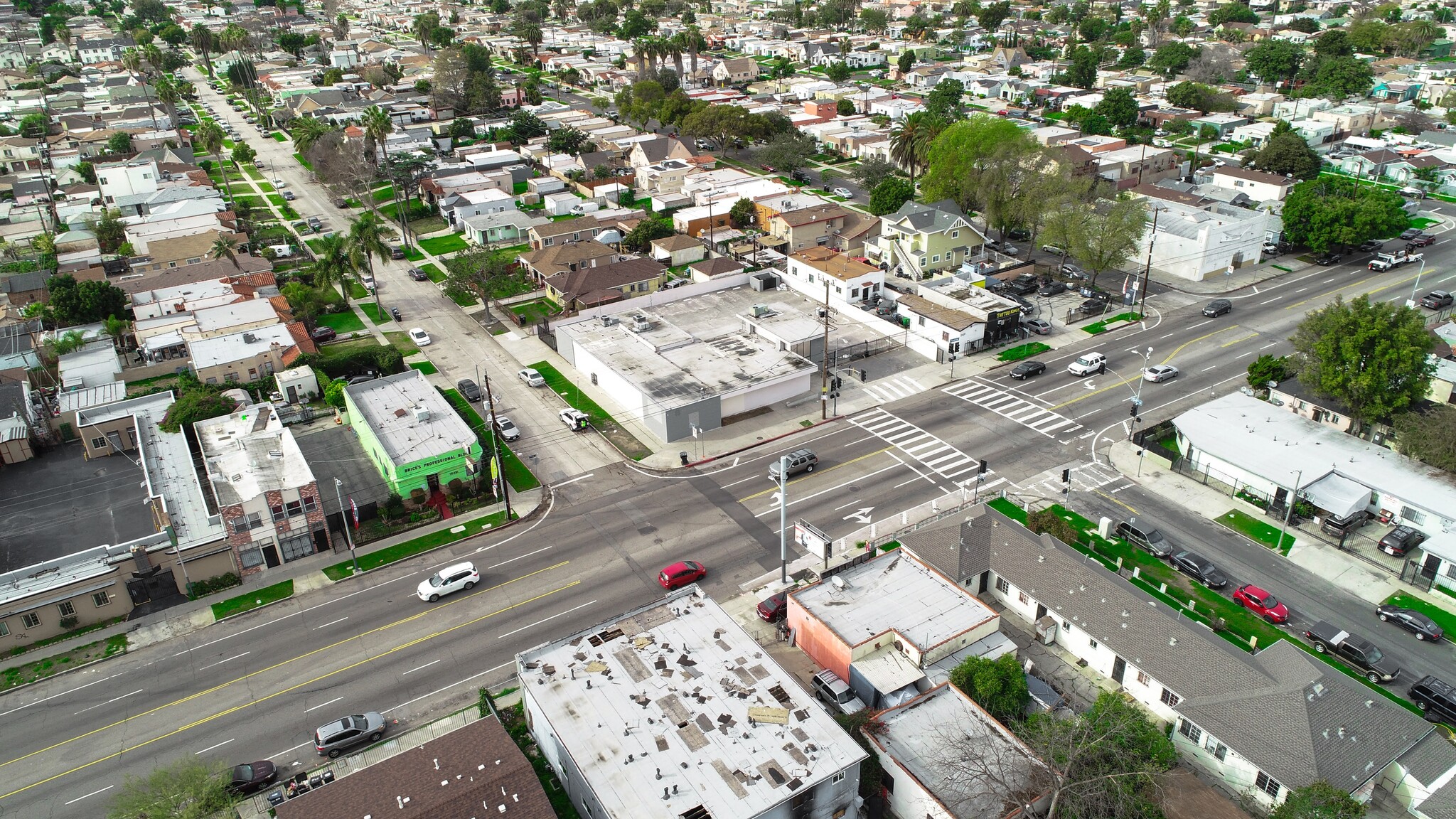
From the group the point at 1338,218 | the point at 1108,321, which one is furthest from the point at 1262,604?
the point at 1338,218

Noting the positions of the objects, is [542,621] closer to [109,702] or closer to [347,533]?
[347,533]

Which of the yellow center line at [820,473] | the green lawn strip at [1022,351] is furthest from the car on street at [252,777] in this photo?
the green lawn strip at [1022,351]

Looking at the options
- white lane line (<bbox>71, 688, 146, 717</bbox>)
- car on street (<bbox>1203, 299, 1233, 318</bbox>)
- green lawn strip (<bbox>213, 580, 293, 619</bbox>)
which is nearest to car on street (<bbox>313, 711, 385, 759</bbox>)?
white lane line (<bbox>71, 688, 146, 717</bbox>)

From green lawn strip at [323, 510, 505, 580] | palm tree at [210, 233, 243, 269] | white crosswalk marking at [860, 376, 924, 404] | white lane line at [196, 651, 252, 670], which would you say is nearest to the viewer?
white lane line at [196, 651, 252, 670]

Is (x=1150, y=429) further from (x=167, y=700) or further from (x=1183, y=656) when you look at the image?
(x=167, y=700)

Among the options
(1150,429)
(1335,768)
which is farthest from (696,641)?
(1150,429)

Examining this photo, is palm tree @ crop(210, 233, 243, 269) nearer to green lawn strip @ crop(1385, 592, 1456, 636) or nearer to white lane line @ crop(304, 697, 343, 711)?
white lane line @ crop(304, 697, 343, 711)
